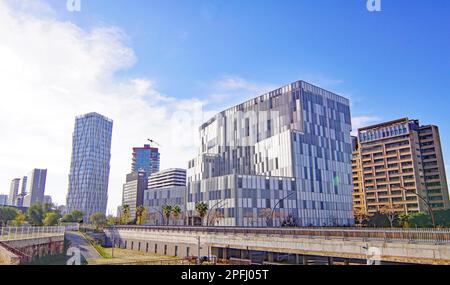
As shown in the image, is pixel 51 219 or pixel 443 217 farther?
pixel 443 217

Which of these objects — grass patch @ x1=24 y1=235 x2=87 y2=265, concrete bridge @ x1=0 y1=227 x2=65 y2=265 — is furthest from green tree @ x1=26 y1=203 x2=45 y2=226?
grass patch @ x1=24 y1=235 x2=87 y2=265

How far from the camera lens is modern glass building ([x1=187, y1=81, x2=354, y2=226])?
287 feet

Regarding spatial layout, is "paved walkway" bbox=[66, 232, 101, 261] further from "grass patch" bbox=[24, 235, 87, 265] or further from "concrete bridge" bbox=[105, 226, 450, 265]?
"concrete bridge" bbox=[105, 226, 450, 265]

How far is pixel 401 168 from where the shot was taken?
127m

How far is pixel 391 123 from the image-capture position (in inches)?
5458

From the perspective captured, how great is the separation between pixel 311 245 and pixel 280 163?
67271 mm

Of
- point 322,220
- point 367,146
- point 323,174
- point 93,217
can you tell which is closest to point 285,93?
point 323,174

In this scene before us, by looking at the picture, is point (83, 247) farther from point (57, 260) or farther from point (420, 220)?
point (420, 220)

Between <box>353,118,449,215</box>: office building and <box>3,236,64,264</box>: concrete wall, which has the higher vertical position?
<box>353,118,449,215</box>: office building

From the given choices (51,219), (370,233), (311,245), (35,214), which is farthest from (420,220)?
(35,214)

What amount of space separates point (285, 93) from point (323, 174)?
95.7ft

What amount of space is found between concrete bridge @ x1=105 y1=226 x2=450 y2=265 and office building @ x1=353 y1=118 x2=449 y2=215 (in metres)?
97.0

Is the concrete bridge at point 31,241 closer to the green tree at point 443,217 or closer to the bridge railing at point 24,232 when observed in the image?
the bridge railing at point 24,232
